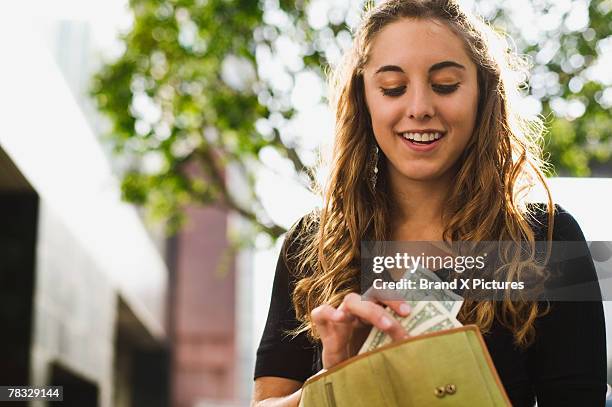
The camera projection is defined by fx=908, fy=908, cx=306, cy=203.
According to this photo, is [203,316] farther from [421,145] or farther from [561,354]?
[561,354]

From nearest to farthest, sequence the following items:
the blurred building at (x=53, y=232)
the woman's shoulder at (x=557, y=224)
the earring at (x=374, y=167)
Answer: the woman's shoulder at (x=557, y=224) < the earring at (x=374, y=167) < the blurred building at (x=53, y=232)

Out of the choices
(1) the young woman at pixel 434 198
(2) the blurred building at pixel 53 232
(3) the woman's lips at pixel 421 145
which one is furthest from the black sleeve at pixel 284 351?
(2) the blurred building at pixel 53 232

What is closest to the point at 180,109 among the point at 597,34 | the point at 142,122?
the point at 142,122

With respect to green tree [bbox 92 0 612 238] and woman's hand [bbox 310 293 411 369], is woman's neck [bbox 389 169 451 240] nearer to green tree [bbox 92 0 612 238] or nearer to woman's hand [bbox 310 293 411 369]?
woman's hand [bbox 310 293 411 369]

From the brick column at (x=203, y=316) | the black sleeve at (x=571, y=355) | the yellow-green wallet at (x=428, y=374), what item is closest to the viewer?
the yellow-green wallet at (x=428, y=374)

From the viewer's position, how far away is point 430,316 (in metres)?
1.25

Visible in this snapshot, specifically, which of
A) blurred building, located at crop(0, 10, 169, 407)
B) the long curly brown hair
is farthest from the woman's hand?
blurred building, located at crop(0, 10, 169, 407)

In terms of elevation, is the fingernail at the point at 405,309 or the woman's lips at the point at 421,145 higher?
the woman's lips at the point at 421,145

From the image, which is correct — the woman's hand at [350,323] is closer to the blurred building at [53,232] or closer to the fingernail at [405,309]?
the fingernail at [405,309]

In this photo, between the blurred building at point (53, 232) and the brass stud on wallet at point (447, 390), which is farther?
the blurred building at point (53, 232)

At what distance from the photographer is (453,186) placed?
5.08ft

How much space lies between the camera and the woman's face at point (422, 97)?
148cm

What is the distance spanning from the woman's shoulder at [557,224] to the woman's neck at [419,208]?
16 centimetres

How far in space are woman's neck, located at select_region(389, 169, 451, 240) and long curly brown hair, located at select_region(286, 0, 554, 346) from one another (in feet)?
0.06
